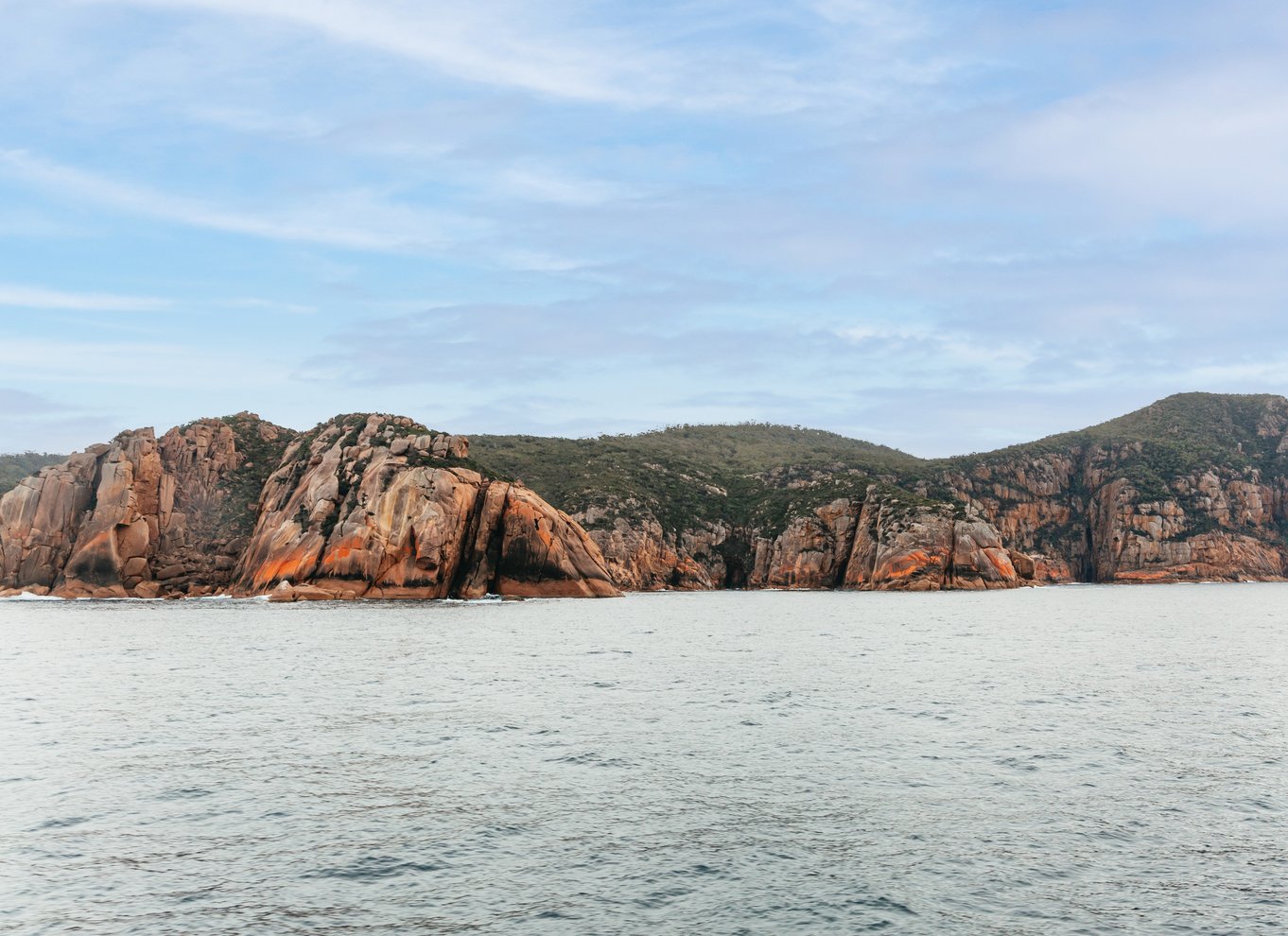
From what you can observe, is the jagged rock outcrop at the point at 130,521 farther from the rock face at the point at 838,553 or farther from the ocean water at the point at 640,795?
the ocean water at the point at 640,795

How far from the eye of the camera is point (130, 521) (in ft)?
394

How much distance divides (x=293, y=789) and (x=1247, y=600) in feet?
445

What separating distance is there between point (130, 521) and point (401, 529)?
38302 millimetres

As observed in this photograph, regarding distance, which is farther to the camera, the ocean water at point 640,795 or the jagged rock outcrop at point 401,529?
the jagged rock outcrop at point 401,529

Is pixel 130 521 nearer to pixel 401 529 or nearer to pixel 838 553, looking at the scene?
pixel 401 529

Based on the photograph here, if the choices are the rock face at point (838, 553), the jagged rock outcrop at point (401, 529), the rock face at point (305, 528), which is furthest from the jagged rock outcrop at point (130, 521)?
the rock face at point (838, 553)

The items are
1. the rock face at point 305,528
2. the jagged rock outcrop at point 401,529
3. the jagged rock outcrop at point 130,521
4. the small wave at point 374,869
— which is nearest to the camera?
the small wave at point 374,869

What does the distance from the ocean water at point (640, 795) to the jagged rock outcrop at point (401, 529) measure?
57.8 m

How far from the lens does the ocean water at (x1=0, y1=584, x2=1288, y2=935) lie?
16.3 meters

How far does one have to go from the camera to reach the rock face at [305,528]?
112 meters

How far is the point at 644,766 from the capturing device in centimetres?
2655

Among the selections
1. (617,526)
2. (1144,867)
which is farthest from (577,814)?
(617,526)

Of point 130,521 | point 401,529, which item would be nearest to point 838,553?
point 401,529

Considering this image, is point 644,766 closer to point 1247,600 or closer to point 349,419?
Answer: point 349,419
